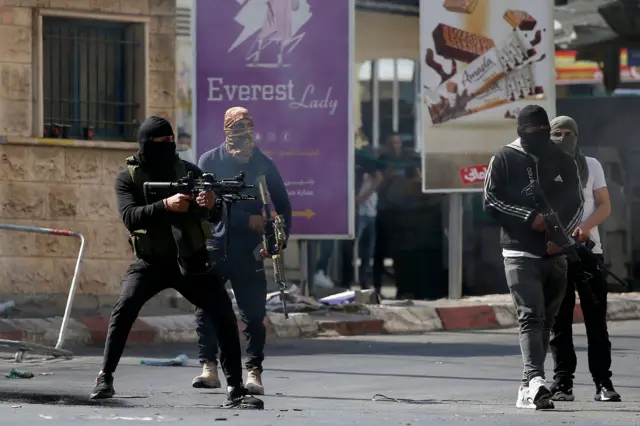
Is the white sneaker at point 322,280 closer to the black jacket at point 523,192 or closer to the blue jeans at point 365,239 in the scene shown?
the blue jeans at point 365,239

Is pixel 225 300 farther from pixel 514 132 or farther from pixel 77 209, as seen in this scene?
pixel 514 132

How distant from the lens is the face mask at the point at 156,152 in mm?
8742

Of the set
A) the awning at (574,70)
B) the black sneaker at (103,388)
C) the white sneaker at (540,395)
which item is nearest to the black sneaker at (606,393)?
the white sneaker at (540,395)

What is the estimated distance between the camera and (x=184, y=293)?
28.7 feet

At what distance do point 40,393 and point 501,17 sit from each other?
819cm

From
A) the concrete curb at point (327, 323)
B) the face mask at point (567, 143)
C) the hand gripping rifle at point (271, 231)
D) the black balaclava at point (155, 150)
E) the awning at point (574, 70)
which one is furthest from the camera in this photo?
the awning at point (574, 70)

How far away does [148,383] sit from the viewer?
10.3 metres

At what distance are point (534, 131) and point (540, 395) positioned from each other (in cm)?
141

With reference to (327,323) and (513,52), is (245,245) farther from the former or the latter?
(513,52)

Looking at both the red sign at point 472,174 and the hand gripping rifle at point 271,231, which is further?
the red sign at point 472,174

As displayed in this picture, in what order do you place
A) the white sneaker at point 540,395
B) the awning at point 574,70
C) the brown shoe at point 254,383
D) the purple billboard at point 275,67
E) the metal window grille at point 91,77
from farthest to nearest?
1. the awning at point 574,70
2. the metal window grille at point 91,77
3. the purple billboard at point 275,67
4. the brown shoe at point 254,383
5. the white sneaker at point 540,395

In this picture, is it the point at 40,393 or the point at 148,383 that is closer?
the point at 40,393

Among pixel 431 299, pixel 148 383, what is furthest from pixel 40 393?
pixel 431 299

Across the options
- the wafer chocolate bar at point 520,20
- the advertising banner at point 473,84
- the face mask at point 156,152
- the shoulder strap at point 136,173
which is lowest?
the shoulder strap at point 136,173
